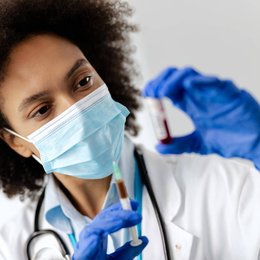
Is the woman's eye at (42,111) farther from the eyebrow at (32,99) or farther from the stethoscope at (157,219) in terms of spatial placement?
the stethoscope at (157,219)

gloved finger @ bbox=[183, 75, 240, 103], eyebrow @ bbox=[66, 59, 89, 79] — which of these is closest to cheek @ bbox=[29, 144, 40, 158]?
eyebrow @ bbox=[66, 59, 89, 79]

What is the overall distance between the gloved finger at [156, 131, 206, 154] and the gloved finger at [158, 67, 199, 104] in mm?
128

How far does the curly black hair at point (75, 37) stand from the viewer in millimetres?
1061

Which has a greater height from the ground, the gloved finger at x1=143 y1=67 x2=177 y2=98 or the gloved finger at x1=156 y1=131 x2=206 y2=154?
the gloved finger at x1=143 y1=67 x2=177 y2=98

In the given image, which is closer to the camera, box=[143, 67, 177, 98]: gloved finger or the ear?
box=[143, 67, 177, 98]: gloved finger

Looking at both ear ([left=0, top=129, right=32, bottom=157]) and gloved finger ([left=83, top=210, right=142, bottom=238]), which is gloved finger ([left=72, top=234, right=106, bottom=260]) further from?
ear ([left=0, top=129, right=32, bottom=157])

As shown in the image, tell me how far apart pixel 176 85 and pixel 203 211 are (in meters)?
0.36

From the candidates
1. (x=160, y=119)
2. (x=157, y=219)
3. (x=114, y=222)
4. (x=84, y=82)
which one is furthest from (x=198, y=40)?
(x=114, y=222)

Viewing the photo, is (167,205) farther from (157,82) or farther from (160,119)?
(157,82)

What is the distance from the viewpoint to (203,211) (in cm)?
112

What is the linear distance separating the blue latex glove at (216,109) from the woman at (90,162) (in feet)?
0.40

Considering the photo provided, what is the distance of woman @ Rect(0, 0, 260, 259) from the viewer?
3.29ft

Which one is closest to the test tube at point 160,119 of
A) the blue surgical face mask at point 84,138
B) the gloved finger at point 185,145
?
the gloved finger at point 185,145

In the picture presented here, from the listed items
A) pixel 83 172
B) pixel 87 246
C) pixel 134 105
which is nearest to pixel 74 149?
pixel 83 172
